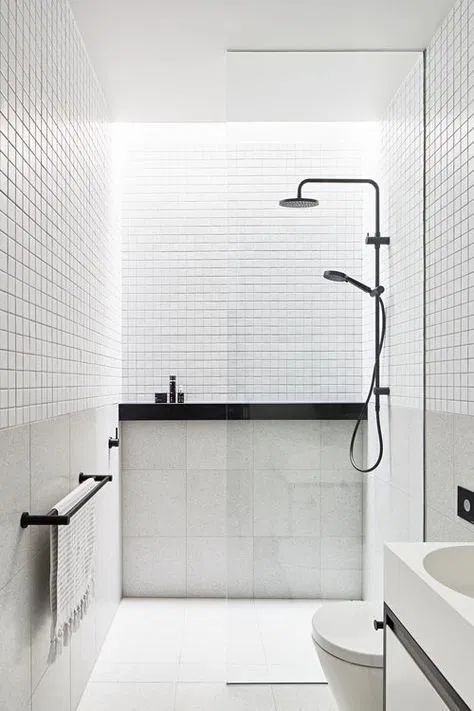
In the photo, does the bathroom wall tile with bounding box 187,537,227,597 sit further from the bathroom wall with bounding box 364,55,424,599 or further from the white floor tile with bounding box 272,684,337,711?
the bathroom wall with bounding box 364,55,424,599

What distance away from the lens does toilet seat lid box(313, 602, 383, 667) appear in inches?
93.9

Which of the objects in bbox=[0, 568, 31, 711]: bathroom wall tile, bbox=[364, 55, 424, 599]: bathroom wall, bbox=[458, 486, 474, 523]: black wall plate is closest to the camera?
bbox=[0, 568, 31, 711]: bathroom wall tile

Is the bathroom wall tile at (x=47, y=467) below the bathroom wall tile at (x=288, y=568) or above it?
above

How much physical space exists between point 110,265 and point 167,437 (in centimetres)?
103

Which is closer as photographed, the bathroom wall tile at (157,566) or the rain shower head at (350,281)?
the rain shower head at (350,281)

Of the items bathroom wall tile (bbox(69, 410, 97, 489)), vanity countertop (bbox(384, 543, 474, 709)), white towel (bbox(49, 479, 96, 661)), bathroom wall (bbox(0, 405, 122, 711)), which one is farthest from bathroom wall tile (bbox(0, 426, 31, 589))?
vanity countertop (bbox(384, 543, 474, 709))

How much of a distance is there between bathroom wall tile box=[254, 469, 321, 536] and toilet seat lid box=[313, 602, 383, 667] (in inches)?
12.4

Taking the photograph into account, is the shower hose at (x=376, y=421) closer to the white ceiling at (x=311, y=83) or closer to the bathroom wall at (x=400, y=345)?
the bathroom wall at (x=400, y=345)

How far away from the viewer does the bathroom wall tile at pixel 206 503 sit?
404 centimetres

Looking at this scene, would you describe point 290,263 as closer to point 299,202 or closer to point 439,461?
point 299,202

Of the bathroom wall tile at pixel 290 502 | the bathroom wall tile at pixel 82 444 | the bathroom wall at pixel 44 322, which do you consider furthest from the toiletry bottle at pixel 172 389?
the bathroom wall tile at pixel 290 502

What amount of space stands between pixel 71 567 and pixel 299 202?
1653 millimetres

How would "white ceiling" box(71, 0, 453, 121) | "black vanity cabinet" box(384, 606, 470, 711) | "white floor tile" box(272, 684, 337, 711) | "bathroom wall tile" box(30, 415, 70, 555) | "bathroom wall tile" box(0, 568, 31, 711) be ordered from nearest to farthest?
"black vanity cabinet" box(384, 606, 470, 711) < "bathroom wall tile" box(0, 568, 31, 711) < "bathroom wall tile" box(30, 415, 70, 555) < "white ceiling" box(71, 0, 453, 121) < "white floor tile" box(272, 684, 337, 711)

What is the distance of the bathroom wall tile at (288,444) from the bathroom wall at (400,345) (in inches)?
9.0
